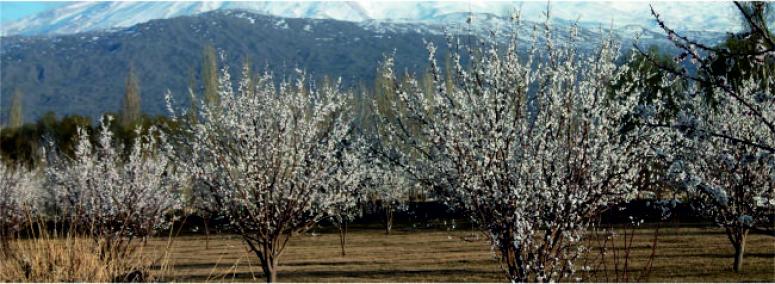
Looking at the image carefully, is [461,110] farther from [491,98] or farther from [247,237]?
[247,237]

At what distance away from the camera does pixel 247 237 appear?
13703mm

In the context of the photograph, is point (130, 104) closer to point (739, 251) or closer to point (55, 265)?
point (739, 251)

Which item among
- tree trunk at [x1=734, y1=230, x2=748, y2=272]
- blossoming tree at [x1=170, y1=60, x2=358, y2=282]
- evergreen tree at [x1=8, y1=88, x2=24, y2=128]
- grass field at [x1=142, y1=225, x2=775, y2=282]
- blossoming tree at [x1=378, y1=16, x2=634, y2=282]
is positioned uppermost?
blossoming tree at [x1=378, y1=16, x2=634, y2=282]

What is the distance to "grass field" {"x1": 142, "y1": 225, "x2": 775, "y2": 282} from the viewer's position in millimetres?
18344

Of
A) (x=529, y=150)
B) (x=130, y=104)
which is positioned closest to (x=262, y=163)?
(x=529, y=150)

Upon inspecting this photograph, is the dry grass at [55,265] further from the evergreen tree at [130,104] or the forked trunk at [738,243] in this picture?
the evergreen tree at [130,104]

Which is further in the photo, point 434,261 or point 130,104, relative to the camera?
point 130,104

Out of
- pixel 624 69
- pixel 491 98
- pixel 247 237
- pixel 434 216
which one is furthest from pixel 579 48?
pixel 434 216

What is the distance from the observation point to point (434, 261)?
23.4 metres

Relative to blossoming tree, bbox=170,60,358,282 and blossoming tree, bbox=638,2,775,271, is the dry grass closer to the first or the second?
blossoming tree, bbox=170,60,358,282

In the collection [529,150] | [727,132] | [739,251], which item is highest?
[529,150]

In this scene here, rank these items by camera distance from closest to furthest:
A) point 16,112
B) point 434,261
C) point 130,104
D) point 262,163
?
point 262,163 → point 434,261 → point 130,104 → point 16,112

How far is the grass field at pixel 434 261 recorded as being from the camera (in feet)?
60.2

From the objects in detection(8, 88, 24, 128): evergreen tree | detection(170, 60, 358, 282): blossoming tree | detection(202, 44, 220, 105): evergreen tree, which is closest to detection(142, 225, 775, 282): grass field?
detection(170, 60, 358, 282): blossoming tree
